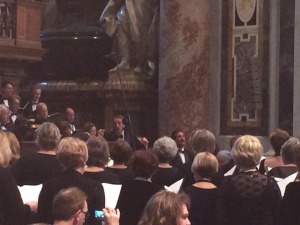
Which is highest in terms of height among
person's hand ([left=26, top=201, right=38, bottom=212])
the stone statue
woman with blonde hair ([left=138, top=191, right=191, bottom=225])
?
the stone statue

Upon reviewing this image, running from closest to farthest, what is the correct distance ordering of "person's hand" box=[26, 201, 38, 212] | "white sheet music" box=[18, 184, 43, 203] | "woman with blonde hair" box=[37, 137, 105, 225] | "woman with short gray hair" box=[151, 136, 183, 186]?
"woman with blonde hair" box=[37, 137, 105, 225], "person's hand" box=[26, 201, 38, 212], "white sheet music" box=[18, 184, 43, 203], "woman with short gray hair" box=[151, 136, 183, 186]

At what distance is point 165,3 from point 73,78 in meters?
2.94

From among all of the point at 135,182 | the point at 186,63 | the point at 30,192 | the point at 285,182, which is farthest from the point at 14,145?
the point at 186,63

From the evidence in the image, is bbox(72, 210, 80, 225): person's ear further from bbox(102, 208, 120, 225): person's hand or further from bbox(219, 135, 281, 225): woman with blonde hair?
bbox(219, 135, 281, 225): woman with blonde hair

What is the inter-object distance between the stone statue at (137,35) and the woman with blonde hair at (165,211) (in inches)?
473

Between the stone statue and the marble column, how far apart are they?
1222 mm

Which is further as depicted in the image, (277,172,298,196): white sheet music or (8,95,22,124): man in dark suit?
(8,95,22,124): man in dark suit

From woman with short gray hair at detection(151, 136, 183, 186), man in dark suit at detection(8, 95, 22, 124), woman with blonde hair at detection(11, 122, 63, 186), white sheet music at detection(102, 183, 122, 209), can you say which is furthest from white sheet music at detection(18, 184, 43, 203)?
man in dark suit at detection(8, 95, 22, 124)

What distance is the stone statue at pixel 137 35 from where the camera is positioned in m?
16.3

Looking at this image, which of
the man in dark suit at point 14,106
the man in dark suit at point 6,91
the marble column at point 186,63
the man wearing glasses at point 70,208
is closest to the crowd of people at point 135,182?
the man wearing glasses at point 70,208

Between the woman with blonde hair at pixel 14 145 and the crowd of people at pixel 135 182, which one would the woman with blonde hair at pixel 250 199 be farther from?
the woman with blonde hair at pixel 14 145

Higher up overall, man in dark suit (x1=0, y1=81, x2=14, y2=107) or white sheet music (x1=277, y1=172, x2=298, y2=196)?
man in dark suit (x1=0, y1=81, x2=14, y2=107)

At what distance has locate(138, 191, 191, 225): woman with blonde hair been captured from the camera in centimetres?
420

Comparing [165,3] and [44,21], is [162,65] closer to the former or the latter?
[165,3]
